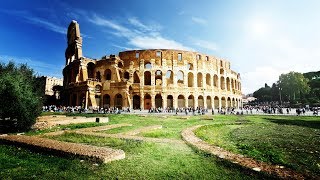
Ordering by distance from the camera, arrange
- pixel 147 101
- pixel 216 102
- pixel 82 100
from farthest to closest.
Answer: pixel 216 102, pixel 147 101, pixel 82 100

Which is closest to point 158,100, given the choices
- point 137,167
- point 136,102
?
point 136,102

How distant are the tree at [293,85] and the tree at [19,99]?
219 feet

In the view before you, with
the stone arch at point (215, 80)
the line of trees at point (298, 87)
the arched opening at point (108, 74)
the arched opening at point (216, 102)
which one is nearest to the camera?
the arched opening at point (108, 74)

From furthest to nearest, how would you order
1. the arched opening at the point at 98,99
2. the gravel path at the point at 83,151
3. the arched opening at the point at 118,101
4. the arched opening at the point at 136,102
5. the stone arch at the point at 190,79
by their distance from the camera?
the stone arch at the point at 190,79
the arched opening at the point at 136,102
the arched opening at the point at 98,99
the arched opening at the point at 118,101
the gravel path at the point at 83,151

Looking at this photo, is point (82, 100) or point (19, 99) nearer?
point (19, 99)

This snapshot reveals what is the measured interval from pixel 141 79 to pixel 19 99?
30176mm

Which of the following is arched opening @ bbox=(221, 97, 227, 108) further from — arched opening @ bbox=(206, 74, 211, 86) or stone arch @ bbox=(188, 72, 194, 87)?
stone arch @ bbox=(188, 72, 194, 87)

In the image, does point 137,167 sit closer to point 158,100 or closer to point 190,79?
point 158,100

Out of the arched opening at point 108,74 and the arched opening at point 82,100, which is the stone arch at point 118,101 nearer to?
the arched opening at point 82,100

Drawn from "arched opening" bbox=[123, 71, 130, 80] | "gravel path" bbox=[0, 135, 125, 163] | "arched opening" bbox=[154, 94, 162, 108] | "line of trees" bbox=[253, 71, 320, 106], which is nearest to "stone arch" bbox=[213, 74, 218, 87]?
"arched opening" bbox=[154, 94, 162, 108]

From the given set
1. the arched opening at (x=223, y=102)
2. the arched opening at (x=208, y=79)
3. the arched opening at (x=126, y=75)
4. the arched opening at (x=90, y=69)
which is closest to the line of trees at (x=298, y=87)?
the arched opening at (x=223, y=102)

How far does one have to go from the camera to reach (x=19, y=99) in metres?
9.93

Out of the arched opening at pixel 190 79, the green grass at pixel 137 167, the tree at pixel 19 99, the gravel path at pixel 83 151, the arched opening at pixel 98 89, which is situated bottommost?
the green grass at pixel 137 167

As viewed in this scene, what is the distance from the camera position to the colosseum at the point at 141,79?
37.3 m
